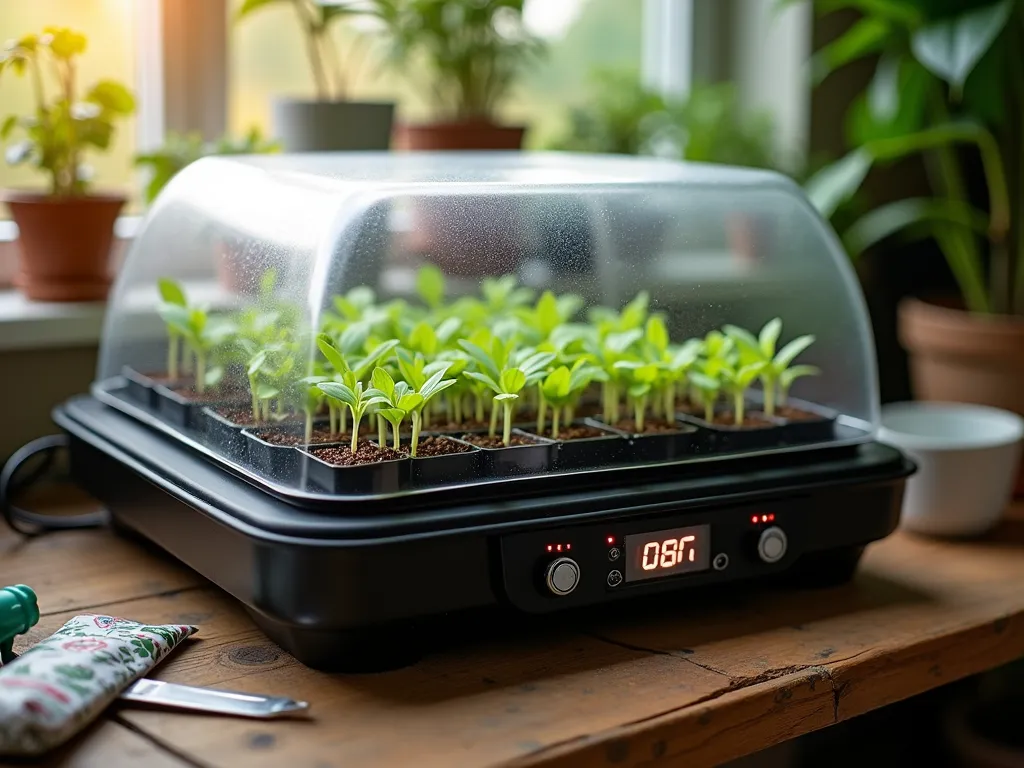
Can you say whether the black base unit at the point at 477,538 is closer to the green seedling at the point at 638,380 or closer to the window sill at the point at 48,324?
the green seedling at the point at 638,380

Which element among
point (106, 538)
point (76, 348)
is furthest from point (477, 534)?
point (76, 348)

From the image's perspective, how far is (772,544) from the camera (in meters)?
1.15

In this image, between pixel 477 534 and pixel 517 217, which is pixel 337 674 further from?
pixel 517 217

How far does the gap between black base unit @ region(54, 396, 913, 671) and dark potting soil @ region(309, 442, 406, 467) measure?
0.04 metres

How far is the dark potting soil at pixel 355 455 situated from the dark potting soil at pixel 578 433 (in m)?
0.17

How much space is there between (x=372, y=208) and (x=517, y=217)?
0.46 ft

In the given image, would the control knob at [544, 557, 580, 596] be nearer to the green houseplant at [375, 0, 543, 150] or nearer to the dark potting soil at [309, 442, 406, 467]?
the dark potting soil at [309, 442, 406, 467]

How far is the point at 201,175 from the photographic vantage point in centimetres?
132

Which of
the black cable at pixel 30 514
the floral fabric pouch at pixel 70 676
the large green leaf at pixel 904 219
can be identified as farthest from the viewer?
the large green leaf at pixel 904 219

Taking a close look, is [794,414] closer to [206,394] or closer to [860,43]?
[206,394]

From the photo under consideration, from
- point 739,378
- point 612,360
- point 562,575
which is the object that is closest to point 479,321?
point 612,360

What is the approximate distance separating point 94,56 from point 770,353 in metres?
0.97

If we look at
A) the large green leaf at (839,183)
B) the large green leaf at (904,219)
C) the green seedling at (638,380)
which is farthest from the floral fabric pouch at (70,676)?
the large green leaf at (904,219)

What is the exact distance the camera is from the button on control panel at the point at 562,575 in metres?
1.03
